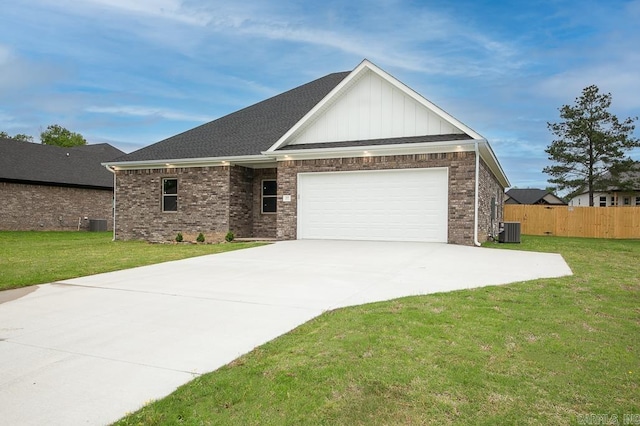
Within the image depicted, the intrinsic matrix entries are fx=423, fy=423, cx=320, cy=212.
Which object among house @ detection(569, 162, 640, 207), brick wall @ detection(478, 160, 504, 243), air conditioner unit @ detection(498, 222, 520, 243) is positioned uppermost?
house @ detection(569, 162, 640, 207)

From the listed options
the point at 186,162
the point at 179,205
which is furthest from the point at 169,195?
the point at 186,162

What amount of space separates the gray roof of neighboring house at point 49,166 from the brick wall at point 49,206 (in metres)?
0.56

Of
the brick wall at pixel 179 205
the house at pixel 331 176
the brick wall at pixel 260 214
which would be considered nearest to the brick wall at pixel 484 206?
the house at pixel 331 176

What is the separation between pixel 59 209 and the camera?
26469 mm

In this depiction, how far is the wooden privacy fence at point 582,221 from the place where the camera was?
24.1m

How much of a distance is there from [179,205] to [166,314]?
12.8 m

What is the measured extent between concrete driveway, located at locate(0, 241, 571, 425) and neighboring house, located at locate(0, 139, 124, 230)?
2039 cm

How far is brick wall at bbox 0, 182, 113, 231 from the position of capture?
80.2ft

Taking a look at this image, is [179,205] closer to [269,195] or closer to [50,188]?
[269,195]

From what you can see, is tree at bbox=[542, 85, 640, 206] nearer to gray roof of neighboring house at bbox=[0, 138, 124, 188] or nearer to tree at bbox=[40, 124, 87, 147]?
gray roof of neighboring house at bbox=[0, 138, 124, 188]

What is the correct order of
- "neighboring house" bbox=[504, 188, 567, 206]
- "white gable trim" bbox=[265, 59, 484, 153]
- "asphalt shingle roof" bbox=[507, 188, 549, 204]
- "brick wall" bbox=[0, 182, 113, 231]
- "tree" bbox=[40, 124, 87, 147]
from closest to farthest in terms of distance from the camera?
"white gable trim" bbox=[265, 59, 484, 153], "brick wall" bbox=[0, 182, 113, 231], "tree" bbox=[40, 124, 87, 147], "neighboring house" bbox=[504, 188, 567, 206], "asphalt shingle roof" bbox=[507, 188, 549, 204]

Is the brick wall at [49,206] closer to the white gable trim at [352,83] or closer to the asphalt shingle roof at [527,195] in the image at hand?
the white gable trim at [352,83]

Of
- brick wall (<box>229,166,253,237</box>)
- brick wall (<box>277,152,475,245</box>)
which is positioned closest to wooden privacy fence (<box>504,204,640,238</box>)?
brick wall (<box>277,152,475,245</box>)

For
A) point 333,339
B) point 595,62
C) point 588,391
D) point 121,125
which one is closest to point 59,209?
point 121,125
